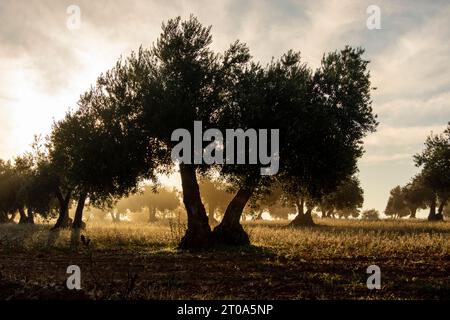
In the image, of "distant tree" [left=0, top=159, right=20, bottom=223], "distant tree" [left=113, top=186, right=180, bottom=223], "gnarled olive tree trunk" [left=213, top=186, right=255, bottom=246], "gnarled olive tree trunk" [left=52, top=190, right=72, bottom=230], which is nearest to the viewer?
"gnarled olive tree trunk" [left=213, top=186, right=255, bottom=246]

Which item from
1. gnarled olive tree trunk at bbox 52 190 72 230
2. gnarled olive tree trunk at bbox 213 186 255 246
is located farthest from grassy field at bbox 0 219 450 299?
gnarled olive tree trunk at bbox 52 190 72 230

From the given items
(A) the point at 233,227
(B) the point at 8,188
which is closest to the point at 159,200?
(B) the point at 8,188

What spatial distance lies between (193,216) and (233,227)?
318 cm

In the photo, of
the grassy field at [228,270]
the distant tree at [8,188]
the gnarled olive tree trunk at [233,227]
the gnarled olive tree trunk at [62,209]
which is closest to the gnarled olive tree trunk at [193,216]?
the gnarled olive tree trunk at [233,227]

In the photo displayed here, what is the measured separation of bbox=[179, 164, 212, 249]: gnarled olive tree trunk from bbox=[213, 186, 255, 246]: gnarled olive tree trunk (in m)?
1.24

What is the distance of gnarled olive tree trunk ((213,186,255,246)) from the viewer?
31797 mm

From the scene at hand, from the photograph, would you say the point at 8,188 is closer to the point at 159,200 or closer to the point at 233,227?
the point at 233,227

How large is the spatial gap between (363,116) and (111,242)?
19.3 meters

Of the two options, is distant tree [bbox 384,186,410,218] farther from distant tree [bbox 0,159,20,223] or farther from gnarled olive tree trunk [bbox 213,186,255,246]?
gnarled olive tree trunk [bbox 213,186,255,246]

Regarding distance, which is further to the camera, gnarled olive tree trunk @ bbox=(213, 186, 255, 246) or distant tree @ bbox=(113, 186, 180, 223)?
distant tree @ bbox=(113, 186, 180, 223)
